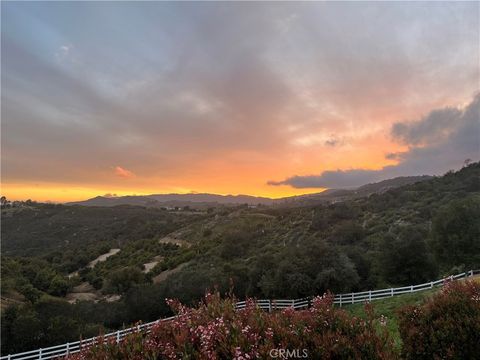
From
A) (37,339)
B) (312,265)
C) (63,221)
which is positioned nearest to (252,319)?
(37,339)

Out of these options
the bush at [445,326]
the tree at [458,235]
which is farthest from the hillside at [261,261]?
the bush at [445,326]

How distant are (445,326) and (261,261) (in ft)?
78.3

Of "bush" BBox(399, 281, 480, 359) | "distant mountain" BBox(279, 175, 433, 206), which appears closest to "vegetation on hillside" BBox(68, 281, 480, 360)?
"bush" BBox(399, 281, 480, 359)

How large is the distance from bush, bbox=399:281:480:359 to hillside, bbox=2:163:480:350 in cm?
1500

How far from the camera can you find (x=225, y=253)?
4809 centimetres

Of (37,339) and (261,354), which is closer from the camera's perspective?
(261,354)

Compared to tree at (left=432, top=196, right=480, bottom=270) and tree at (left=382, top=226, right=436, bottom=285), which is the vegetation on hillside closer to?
tree at (left=382, top=226, right=436, bottom=285)

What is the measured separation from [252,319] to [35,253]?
82.3m

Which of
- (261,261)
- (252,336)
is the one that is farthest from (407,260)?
(252,336)

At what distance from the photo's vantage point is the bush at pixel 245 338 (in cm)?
367

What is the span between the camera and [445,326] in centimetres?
562

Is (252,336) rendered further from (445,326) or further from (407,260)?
(407,260)

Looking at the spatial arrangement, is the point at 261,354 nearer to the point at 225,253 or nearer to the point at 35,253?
the point at 225,253

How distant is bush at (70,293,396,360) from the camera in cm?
367
